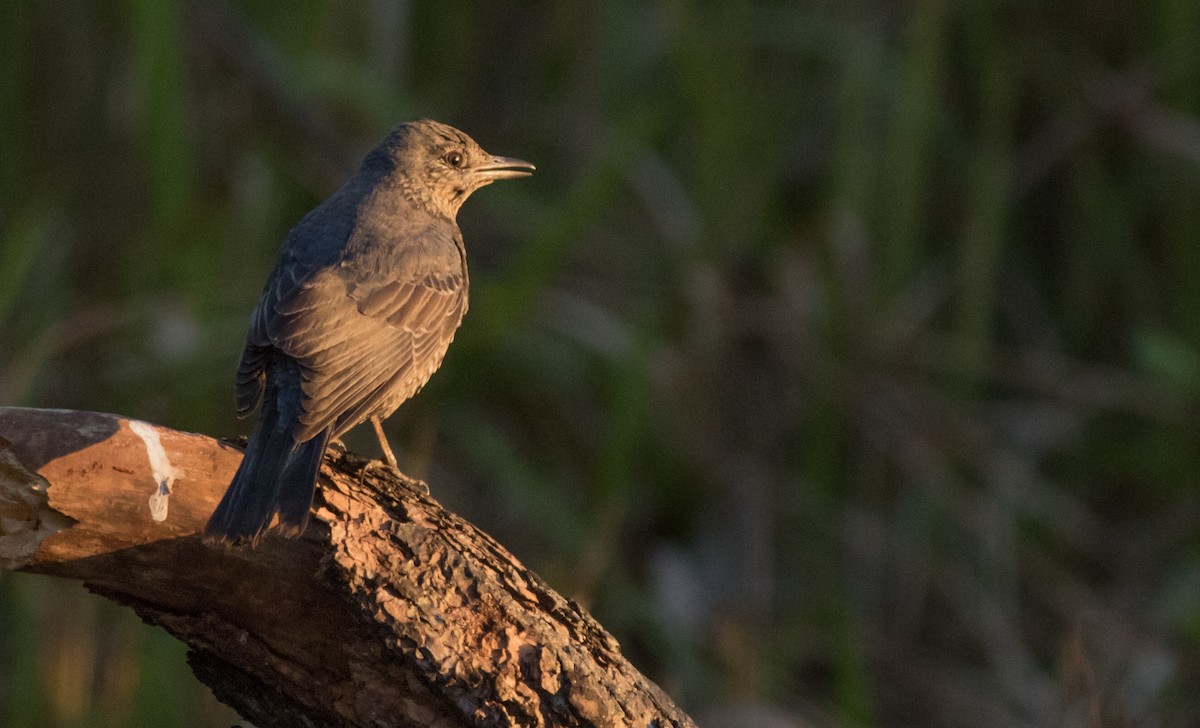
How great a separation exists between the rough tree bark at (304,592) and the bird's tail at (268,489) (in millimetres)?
48

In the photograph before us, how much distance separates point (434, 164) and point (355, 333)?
3.68ft

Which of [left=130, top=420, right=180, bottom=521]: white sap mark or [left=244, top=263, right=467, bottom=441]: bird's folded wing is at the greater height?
[left=244, top=263, right=467, bottom=441]: bird's folded wing

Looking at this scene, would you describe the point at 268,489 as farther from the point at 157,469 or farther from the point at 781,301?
the point at 781,301

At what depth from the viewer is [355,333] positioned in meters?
3.89

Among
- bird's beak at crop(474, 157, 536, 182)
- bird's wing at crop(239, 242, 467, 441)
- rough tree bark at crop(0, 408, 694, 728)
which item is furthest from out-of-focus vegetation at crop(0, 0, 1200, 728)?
rough tree bark at crop(0, 408, 694, 728)

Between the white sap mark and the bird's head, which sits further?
the bird's head

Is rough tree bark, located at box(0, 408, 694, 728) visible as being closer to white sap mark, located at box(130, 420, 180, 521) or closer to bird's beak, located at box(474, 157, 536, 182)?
white sap mark, located at box(130, 420, 180, 521)

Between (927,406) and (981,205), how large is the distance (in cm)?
94

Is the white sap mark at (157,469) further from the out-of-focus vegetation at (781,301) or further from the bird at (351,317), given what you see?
the out-of-focus vegetation at (781,301)

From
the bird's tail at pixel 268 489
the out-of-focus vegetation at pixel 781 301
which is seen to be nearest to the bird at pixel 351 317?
the bird's tail at pixel 268 489

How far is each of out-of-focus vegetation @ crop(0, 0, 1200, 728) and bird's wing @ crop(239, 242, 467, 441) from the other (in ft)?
6.64

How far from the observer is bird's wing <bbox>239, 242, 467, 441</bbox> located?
3639 millimetres

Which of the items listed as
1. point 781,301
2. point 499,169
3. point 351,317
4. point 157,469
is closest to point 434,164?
point 499,169

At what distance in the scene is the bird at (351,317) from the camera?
9.95 ft
